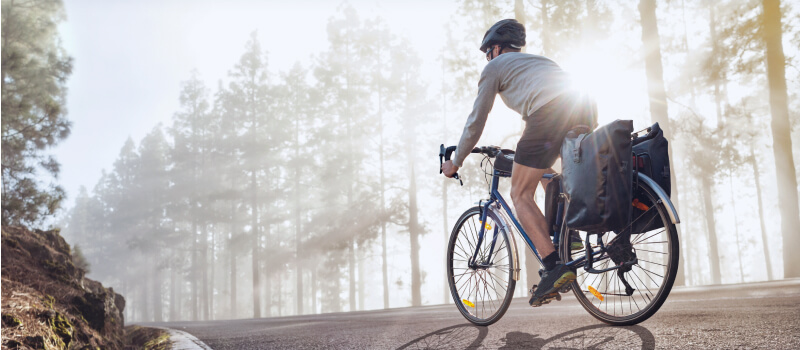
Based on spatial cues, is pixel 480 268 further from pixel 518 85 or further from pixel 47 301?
pixel 47 301

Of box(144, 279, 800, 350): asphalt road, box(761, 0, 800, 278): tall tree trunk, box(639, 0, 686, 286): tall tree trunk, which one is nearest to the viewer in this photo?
box(144, 279, 800, 350): asphalt road

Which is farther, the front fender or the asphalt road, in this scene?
the front fender

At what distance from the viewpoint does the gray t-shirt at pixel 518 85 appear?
139 inches

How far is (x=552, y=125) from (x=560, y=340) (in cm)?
142

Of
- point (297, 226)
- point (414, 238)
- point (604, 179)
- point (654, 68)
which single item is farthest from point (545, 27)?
point (297, 226)

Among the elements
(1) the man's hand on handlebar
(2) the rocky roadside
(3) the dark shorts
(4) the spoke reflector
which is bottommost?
(2) the rocky roadside

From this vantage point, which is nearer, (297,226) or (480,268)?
(480,268)

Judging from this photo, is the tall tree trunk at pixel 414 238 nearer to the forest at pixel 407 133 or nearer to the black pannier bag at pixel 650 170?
the forest at pixel 407 133

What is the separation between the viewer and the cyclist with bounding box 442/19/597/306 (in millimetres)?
3514

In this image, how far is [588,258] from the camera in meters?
3.46

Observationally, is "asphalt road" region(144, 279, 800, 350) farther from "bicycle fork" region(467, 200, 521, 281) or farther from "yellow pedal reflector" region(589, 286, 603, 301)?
"bicycle fork" region(467, 200, 521, 281)

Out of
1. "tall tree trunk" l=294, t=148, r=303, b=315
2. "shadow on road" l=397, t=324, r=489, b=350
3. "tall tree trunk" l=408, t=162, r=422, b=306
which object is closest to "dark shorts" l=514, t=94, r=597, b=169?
"shadow on road" l=397, t=324, r=489, b=350

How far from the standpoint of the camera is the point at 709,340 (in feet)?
9.11

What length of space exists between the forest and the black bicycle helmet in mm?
4618
